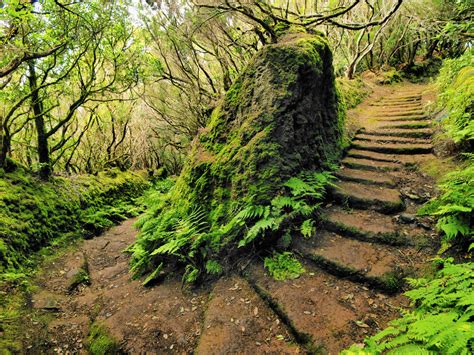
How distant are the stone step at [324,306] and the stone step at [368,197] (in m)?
1.66

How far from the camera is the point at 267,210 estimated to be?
413 centimetres

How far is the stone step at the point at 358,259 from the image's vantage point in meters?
3.29

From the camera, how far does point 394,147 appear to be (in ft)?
21.1

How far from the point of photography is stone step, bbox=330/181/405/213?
4484 millimetres

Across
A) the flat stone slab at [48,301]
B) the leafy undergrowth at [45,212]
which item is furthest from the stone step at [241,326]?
the leafy undergrowth at [45,212]

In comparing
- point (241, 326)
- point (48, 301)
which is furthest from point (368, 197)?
point (48, 301)

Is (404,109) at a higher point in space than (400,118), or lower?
higher

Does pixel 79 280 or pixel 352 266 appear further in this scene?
pixel 79 280

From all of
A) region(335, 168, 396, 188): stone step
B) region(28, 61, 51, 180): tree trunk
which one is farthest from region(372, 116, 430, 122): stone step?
region(28, 61, 51, 180): tree trunk

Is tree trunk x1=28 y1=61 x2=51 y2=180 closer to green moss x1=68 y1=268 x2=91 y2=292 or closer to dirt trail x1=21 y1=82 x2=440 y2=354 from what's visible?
dirt trail x1=21 y1=82 x2=440 y2=354

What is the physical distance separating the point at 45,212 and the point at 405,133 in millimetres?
9864

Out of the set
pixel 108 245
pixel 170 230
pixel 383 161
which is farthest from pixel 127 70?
pixel 383 161

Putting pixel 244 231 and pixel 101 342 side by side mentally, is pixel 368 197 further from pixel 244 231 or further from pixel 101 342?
pixel 101 342

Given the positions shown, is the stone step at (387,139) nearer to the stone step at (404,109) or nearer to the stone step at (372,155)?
the stone step at (372,155)
